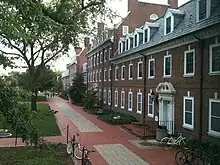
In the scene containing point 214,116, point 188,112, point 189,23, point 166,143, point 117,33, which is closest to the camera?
point 214,116

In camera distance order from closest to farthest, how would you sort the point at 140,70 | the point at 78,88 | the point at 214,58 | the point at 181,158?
the point at 181,158 → the point at 214,58 → the point at 140,70 → the point at 78,88

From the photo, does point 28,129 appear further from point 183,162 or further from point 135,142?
point 135,142

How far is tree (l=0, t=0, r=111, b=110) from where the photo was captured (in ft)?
20.5

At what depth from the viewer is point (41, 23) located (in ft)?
23.6

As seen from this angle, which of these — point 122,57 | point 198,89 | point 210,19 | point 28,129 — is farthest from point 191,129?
point 122,57

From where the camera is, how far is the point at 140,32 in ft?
82.6

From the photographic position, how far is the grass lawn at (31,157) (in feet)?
36.6

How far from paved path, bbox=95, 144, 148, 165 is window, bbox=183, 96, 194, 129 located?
376cm

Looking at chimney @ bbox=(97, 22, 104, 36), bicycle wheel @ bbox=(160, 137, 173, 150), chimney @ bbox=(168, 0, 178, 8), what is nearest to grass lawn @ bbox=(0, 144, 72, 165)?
bicycle wheel @ bbox=(160, 137, 173, 150)

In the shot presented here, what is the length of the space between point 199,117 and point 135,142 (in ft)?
13.3

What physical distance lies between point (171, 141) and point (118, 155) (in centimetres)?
382

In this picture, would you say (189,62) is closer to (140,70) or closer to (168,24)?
(168,24)

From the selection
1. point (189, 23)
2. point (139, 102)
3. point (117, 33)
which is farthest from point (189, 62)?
point (117, 33)

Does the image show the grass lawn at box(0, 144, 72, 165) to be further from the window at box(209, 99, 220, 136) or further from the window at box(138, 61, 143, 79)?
the window at box(138, 61, 143, 79)
